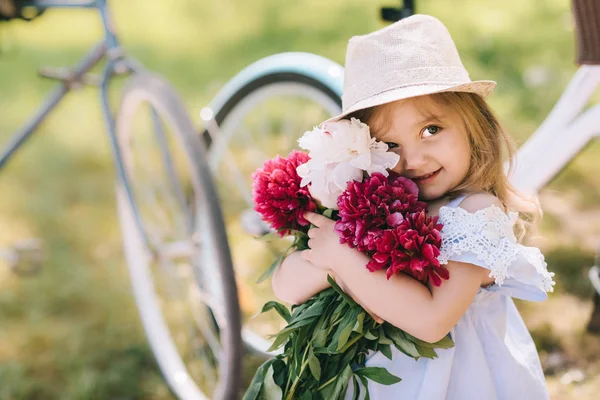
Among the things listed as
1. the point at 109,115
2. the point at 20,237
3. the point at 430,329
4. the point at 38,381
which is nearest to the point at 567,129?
the point at 430,329

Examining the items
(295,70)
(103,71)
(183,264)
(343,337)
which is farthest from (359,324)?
(183,264)

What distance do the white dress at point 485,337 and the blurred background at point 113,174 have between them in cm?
26

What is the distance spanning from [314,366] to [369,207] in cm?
31

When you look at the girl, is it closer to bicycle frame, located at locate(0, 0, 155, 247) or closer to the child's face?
the child's face

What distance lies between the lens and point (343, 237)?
130 centimetres

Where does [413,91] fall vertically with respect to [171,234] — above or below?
above

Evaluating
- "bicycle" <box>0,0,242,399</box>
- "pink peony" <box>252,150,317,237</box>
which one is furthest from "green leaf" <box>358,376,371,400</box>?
"bicycle" <box>0,0,242,399</box>

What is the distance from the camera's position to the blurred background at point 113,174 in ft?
7.83

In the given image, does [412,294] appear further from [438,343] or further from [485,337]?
[485,337]

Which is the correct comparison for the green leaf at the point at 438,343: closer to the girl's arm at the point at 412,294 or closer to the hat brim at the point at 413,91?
the girl's arm at the point at 412,294

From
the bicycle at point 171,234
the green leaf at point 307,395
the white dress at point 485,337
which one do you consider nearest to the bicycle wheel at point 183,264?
the bicycle at point 171,234

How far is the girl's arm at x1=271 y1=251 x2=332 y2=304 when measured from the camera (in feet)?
4.62

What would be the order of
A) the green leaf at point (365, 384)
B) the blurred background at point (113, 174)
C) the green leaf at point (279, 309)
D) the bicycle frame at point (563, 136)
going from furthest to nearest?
the blurred background at point (113, 174) → the bicycle frame at point (563, 136) → the green leaf at point (279, 309) → the green leaf at point (365, 384)

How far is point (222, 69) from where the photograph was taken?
456cm
